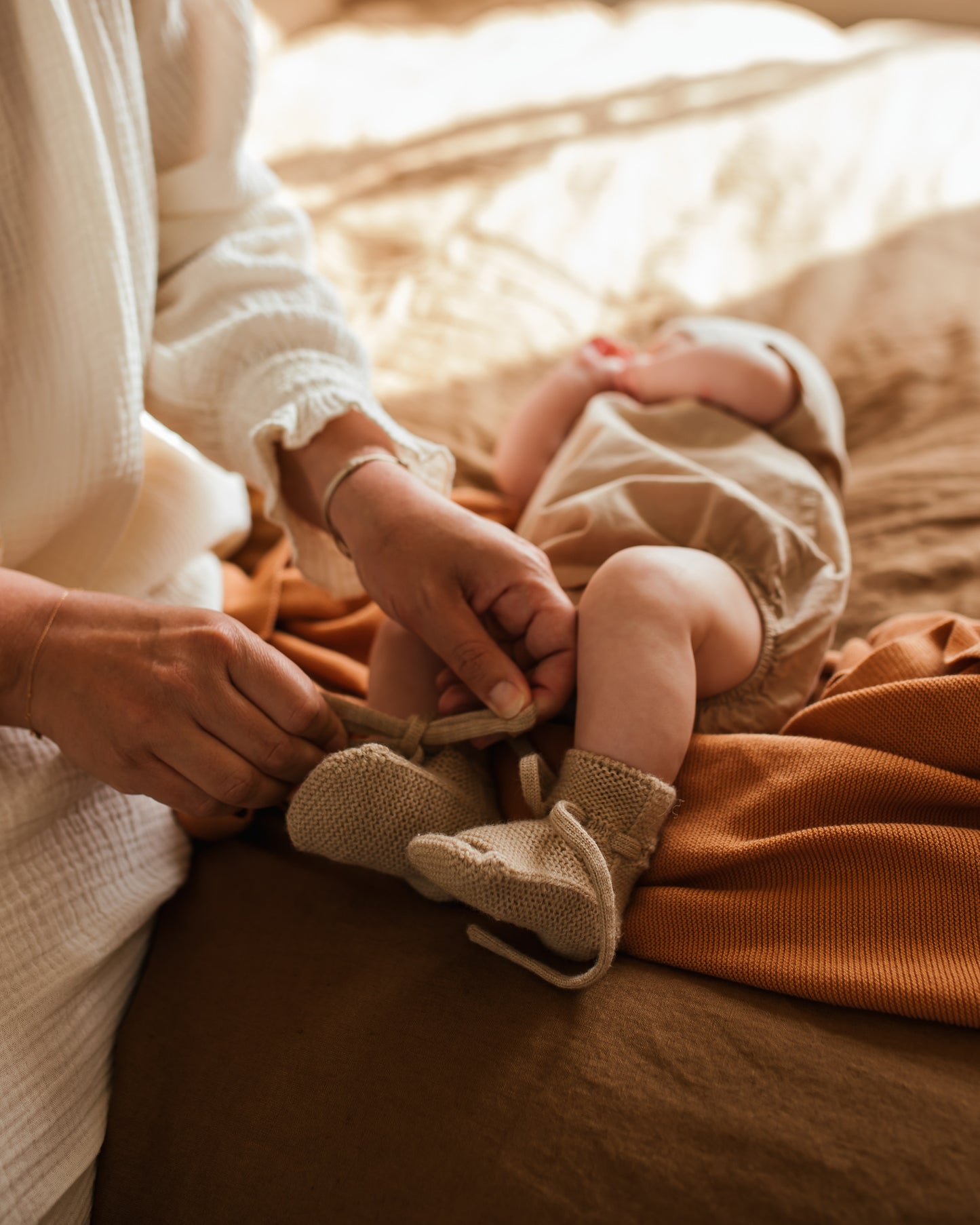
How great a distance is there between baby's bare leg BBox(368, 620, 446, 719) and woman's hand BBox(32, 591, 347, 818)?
0.43 feet

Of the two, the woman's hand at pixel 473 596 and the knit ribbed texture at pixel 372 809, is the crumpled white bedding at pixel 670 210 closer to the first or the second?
the woman's hand at pixel 473 596

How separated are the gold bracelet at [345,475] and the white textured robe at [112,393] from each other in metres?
0.03

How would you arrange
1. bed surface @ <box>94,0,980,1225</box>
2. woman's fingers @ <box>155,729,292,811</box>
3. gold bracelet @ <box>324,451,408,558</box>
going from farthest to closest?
gold bracelet @ <box>324,451,408,558</box> → woman's fingers @ <box>155,729,292,811</box> → bed surface @ <box>94,0,980,1225</box>

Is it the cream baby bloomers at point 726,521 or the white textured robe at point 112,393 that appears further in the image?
the cream baby bloomers at point 726,521

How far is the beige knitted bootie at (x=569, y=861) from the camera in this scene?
54 centimetres

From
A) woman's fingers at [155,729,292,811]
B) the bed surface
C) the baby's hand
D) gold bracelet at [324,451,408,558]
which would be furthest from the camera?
the baby's hand

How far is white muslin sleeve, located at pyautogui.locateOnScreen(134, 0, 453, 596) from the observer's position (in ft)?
2.50

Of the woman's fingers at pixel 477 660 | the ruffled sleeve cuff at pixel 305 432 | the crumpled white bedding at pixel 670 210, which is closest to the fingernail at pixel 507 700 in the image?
the woman's fingers at pixel 477 660

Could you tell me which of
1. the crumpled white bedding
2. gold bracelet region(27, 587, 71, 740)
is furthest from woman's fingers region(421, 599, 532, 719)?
the crumpled white bedding

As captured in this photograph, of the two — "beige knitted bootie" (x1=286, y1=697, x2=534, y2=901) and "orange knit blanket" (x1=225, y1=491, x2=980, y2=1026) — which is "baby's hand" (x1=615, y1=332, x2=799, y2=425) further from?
"beige knitted bootie" (x1=286, y1=697, x2=534, y2=901)

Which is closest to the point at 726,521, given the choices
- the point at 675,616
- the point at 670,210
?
the point at 675,616

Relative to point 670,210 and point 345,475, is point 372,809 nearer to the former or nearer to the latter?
point 345,475

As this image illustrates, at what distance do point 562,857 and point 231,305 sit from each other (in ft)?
1.82

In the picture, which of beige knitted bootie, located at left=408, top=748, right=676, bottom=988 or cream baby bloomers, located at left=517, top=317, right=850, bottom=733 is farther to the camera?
cream baby bloomers, located at left=517, top=317, right=850, bottom=733
